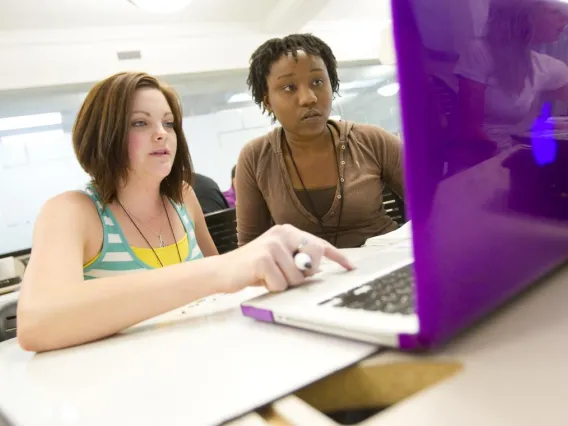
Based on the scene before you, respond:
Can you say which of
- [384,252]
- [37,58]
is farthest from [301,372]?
[37,58]

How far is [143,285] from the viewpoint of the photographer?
0.58 meters

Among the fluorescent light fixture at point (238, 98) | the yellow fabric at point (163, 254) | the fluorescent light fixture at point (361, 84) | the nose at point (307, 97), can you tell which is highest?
the fluorescent light fixture at point (361, 84)

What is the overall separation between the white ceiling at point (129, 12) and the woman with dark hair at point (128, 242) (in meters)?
2.39

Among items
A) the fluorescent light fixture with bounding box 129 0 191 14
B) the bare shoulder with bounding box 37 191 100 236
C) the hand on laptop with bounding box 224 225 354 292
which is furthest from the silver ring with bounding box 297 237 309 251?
the fluorescent light fixture with bounding box 129 0 191 14

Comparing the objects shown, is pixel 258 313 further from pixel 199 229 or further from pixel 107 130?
pixel 199 229

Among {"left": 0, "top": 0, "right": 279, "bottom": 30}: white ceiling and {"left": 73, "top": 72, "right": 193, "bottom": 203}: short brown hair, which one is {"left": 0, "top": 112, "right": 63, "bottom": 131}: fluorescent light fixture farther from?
{"left": 73, "top": 72, "right": 193, "bottom": 203}: short brown hair

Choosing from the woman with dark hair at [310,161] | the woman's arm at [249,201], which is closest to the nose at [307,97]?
the woman with dark hair at [310,161]

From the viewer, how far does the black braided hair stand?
1.33 metres

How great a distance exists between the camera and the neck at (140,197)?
104 centimetres

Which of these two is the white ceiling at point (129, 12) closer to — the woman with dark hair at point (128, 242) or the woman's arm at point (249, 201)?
the woman's arm at point (249, 201)

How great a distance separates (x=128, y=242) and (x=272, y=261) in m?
0.51

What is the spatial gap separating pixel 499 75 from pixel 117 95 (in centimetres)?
82

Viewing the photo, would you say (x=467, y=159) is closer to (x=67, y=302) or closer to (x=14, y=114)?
(x=67, y=302)

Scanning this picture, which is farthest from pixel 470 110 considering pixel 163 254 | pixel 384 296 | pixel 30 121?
pixel 30 121
